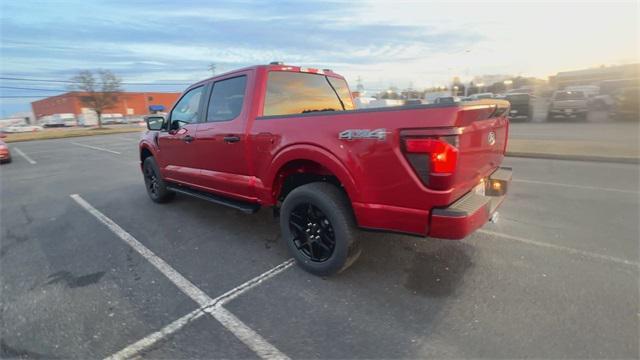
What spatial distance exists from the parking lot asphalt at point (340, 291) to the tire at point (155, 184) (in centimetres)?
67

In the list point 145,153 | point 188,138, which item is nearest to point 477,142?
point 188,138

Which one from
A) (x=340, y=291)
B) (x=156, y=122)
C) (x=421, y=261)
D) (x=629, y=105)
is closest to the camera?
(x=340, y=291)

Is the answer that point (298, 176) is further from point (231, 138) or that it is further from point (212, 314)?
point (212, 314)

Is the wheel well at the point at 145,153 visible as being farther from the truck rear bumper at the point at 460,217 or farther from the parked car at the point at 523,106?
the parked car at the point at 523,106

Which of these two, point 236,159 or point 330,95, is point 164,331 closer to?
point 236,159

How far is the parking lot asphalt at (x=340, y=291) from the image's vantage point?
2.25 m

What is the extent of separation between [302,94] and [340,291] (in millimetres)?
2262

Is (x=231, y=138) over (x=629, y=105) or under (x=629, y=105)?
over

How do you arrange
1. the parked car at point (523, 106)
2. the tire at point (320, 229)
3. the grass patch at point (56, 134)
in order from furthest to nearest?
1. the grass patch at point (56, 134)
2. the parked car at point (523, 106)
3. the tire at point (320, 229)

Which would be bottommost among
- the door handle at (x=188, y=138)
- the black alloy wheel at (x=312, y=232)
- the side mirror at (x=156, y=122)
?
the black alloy wheel at (x=312, y=232)

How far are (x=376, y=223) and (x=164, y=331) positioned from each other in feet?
5.82

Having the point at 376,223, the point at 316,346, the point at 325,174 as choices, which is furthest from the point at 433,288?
the point at 325,174

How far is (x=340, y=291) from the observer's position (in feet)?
9.45

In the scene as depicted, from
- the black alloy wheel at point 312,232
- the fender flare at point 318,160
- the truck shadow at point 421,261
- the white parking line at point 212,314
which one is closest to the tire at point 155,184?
the white parking line at point 212,314
